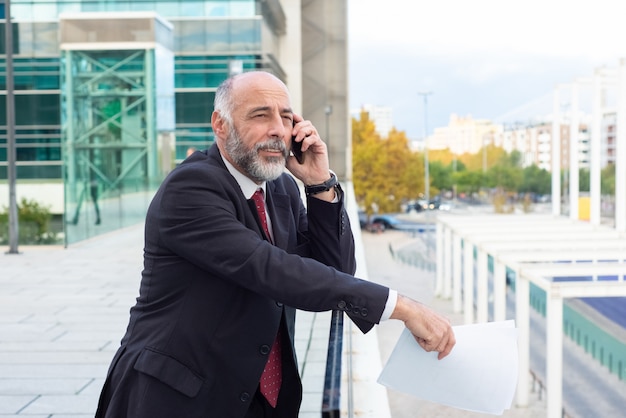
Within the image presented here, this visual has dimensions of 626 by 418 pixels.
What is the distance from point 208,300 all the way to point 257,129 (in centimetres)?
45

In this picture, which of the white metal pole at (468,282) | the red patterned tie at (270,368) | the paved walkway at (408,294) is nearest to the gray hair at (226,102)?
the red patterned tie at (270,368)

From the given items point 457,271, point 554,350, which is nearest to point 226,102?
point 554,350

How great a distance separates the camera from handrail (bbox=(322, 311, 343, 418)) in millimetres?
1503

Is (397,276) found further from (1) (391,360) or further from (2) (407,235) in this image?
(1) (391,360)

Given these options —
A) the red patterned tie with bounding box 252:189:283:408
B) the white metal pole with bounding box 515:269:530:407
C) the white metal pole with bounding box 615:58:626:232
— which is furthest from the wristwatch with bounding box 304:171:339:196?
the white metal pole with bounding box 615:58:626:232

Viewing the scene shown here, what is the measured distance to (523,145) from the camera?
15375 cm

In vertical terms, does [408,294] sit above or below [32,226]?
below

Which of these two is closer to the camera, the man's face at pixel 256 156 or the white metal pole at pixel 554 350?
the man's face at pixel 256 156

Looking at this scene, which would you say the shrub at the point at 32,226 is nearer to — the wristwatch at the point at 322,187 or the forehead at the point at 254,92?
the wristwatch at the point at 322,187

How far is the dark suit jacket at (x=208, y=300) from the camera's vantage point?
2049 mm

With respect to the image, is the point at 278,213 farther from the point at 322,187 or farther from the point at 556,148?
the point at 556,148

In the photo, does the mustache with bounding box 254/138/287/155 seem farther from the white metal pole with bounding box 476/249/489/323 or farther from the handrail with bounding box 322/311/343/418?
the white metal pole with bounding box 476/249/489/323

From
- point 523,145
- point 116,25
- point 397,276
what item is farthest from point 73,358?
point 523,145

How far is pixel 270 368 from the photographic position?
2.33 meters
